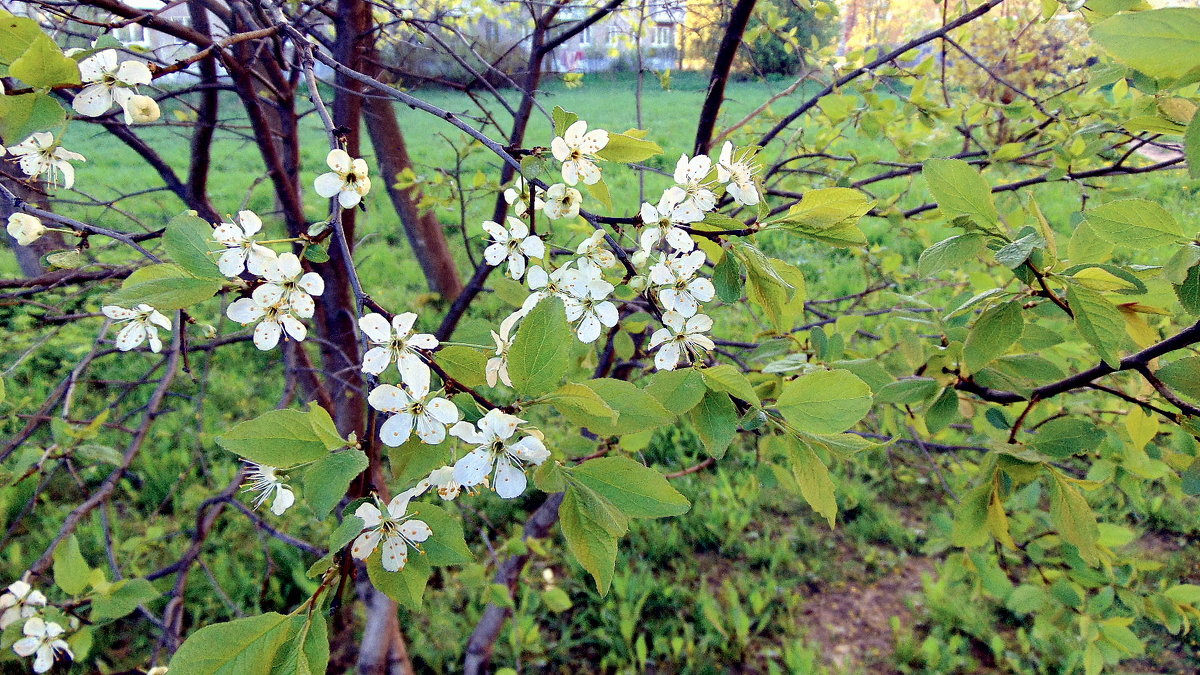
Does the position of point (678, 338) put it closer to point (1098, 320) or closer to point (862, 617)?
point (1098, 320)

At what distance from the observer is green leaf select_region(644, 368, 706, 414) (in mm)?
703

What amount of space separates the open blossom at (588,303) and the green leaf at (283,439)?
258 millimetres

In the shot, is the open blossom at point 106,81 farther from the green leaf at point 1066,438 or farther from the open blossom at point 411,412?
the green leaf at point 1066,438

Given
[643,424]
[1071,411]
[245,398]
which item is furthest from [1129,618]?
[245,398]

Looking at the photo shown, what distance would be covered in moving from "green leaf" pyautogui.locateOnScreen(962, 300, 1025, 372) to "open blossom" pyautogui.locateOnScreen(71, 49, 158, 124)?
991mm

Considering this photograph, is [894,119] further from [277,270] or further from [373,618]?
[373,618]

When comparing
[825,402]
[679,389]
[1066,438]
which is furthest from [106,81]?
[1066,438]

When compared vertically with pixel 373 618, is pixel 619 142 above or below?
above

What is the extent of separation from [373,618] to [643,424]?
1.59 metres

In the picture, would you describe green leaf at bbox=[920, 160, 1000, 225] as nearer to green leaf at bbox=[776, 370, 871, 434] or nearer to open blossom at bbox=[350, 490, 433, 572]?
green leaf at bbox=[776, 370, 871, 434]

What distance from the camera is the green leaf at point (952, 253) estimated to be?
0.77 m

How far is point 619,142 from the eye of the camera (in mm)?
742

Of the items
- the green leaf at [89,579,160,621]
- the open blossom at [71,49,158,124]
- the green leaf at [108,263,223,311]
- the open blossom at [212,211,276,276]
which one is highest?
the open blossom at [71,49,158,124]

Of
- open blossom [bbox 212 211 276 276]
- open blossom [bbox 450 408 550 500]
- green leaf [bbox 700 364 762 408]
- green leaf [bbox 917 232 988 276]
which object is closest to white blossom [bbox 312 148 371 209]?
open blossom [bbox 212 211 276 276]
